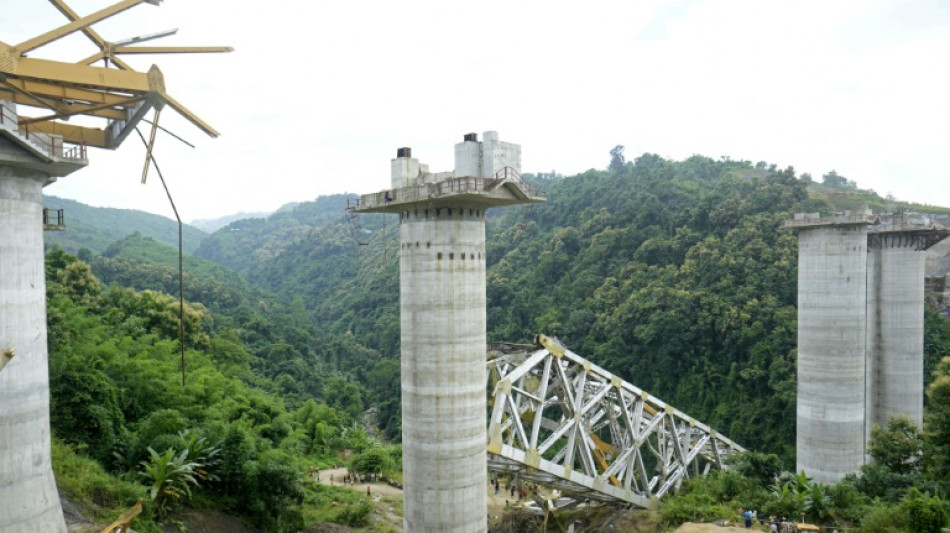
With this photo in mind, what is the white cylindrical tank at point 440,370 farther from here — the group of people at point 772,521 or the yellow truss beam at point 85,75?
the group of people at point 772,521

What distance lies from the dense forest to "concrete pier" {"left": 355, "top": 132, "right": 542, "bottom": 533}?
569cm

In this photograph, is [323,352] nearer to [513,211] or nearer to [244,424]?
[513,211]

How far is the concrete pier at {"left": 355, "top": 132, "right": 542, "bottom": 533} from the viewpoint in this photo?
19.6 m

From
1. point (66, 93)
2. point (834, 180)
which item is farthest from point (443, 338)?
point (834, 180)

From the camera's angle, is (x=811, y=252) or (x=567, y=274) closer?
(x=811, y=252)

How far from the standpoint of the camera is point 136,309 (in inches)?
1626

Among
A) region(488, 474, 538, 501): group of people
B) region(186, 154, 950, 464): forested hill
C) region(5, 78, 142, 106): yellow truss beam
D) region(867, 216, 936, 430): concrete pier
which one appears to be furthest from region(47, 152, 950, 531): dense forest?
region(5, 78, 142, 106): yellow truss beam

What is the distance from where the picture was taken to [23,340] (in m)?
13.8

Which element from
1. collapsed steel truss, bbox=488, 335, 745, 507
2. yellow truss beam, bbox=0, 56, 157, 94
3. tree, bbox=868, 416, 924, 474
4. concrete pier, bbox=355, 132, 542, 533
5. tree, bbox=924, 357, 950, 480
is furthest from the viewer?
tree, bbox=868, 416, 924, 474

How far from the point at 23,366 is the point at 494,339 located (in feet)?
194

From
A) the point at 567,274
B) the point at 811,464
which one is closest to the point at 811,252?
the point at 811,464

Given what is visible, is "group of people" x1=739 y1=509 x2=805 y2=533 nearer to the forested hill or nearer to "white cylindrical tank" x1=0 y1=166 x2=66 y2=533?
"white cylindrical tank" x1=0 y1=166 x2=66 y2=533

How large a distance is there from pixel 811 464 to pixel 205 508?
30581mm

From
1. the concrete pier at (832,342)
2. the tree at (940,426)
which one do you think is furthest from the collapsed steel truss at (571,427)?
the tree at (940,426)
